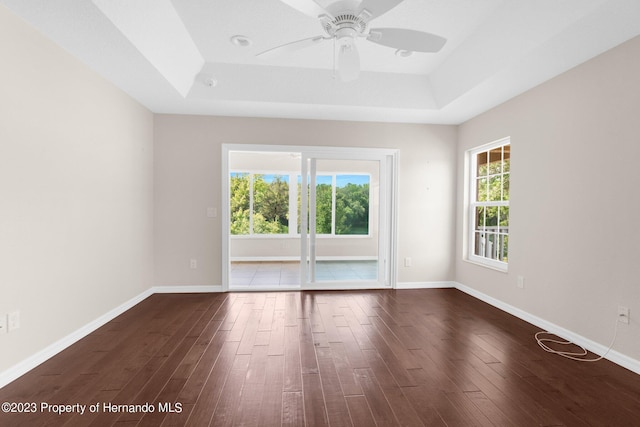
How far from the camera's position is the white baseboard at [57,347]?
6.86 ft

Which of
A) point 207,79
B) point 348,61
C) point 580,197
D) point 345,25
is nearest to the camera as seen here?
point 345,25

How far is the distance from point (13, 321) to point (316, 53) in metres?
3.46

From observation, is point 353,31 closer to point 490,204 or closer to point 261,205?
point 490,204

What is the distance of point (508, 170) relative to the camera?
3.81 meters

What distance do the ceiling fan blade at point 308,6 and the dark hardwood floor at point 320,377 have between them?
235cm

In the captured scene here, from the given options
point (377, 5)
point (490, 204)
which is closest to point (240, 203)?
point (490, 204)

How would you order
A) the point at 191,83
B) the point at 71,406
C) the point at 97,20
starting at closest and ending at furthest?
the point at 71,406 → the point at 97,20 → the point at 191,83

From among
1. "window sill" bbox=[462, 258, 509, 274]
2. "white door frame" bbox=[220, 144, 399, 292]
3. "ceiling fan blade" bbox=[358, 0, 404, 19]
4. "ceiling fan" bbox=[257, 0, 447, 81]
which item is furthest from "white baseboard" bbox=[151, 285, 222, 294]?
"ceiling fan blade" bbox=[358, 0, 404, 19]

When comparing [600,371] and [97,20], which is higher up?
[97,20]

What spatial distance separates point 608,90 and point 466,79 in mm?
1195

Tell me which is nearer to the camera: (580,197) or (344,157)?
(580,197)

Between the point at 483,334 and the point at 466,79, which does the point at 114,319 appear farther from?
the point at 466,79

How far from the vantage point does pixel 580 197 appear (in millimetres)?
2750

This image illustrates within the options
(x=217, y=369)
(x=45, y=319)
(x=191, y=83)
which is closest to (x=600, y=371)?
(x=217, y=369)
